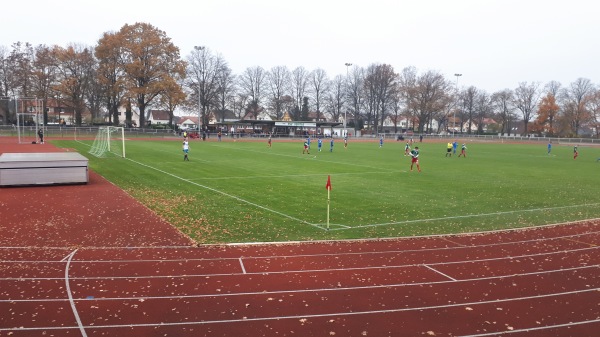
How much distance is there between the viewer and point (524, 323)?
6.84 meters

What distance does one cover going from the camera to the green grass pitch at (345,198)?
13062mm

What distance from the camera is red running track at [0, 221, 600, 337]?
6.62 m

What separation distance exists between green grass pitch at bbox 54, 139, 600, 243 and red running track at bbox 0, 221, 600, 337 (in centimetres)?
191

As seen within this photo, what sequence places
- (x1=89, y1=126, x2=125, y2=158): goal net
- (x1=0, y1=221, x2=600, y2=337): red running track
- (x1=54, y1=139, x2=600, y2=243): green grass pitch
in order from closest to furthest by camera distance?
(x1=0, y1=221, x2=600, y2=337): red running track → (x1=54, y1=139, x2=600, y2=243): green grass pitch → (x1=89, y1=126, x2=125, y2=158): goal net

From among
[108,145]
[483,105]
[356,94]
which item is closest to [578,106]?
[483,105]

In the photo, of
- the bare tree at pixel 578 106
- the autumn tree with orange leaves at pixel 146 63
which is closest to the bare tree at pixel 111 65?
the autumn tree with orange leaves at pixel 146 63

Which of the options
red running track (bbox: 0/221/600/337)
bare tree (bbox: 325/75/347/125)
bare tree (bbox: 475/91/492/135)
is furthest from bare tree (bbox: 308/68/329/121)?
red running track (bbox: 0/221/600/337)

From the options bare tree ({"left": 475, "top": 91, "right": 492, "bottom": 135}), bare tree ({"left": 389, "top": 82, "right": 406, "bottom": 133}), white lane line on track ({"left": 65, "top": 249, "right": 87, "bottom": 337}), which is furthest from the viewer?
bare tree ({"left": 475, "top": 91, "right": 492, "bottom": 135})

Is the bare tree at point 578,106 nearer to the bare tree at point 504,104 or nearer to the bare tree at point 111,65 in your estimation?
the bare tree at point 504,104

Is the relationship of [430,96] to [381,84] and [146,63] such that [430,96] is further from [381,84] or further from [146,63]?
[146,63]

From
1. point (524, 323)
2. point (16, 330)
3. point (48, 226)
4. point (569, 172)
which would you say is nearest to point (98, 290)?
point (16, 330)

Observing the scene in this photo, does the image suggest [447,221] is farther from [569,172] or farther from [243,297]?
[569,172]

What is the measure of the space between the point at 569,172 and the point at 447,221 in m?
22.1

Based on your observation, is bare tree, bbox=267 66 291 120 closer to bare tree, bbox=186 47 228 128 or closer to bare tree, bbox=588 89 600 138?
bare tree, bbox=186 47 228 128
